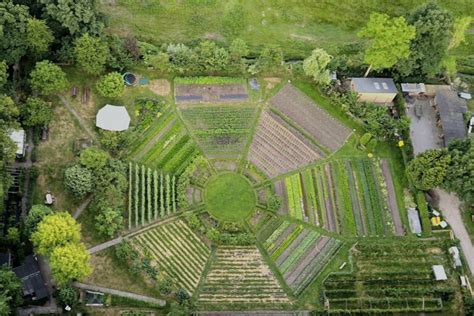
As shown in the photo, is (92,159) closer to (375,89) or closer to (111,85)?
(111,85)

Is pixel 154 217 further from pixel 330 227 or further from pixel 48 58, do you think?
pixel 48 58

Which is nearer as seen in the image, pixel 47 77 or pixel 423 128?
pixel 47 77

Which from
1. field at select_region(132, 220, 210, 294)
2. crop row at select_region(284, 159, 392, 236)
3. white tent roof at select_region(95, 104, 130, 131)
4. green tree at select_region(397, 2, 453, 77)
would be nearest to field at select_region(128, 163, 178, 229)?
field at select_region(132, 220, 210, 294)

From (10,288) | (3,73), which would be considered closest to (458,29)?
(3,73)

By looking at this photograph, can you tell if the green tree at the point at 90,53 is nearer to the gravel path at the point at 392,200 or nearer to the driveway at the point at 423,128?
the gravel path at the point at 392,200

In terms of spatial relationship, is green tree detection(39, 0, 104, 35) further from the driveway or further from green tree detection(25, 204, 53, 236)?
the driveway
